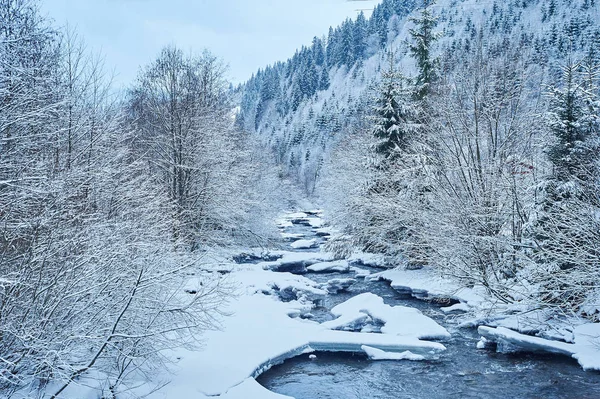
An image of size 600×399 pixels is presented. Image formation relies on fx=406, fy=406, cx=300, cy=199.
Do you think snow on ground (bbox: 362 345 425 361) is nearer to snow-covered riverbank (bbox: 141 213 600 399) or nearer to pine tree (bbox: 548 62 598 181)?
snow-covered riverbank (bbox: 141 213 600 399)

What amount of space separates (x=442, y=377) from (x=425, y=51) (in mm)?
16996

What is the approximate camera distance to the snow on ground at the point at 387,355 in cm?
1039

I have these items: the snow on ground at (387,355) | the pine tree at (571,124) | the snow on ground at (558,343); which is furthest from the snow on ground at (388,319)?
the pine tree at (571,124)

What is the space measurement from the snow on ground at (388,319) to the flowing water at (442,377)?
2.26 feet

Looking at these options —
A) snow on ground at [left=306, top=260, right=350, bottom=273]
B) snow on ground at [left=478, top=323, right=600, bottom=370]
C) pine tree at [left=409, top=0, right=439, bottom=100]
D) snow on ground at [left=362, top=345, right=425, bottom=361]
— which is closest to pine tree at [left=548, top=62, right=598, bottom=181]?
snow on ground at [left=478, top=323, right=600, bottom=370]

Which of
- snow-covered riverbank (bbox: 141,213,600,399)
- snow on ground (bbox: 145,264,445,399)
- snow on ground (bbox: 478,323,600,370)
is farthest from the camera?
snow on ground (bbox: 478,323,600,370)

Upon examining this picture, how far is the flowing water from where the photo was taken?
866cm

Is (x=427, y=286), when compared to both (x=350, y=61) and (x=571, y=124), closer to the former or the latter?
(x=571, y=124)

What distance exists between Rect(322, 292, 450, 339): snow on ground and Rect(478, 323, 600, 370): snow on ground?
133 cm

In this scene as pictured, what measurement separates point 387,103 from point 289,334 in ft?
46.8

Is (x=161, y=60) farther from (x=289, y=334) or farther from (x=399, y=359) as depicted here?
(x=399, y=359)

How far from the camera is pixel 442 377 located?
9391 mm

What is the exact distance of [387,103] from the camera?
69.8ft

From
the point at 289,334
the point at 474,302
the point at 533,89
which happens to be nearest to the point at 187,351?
the point at 289,334
